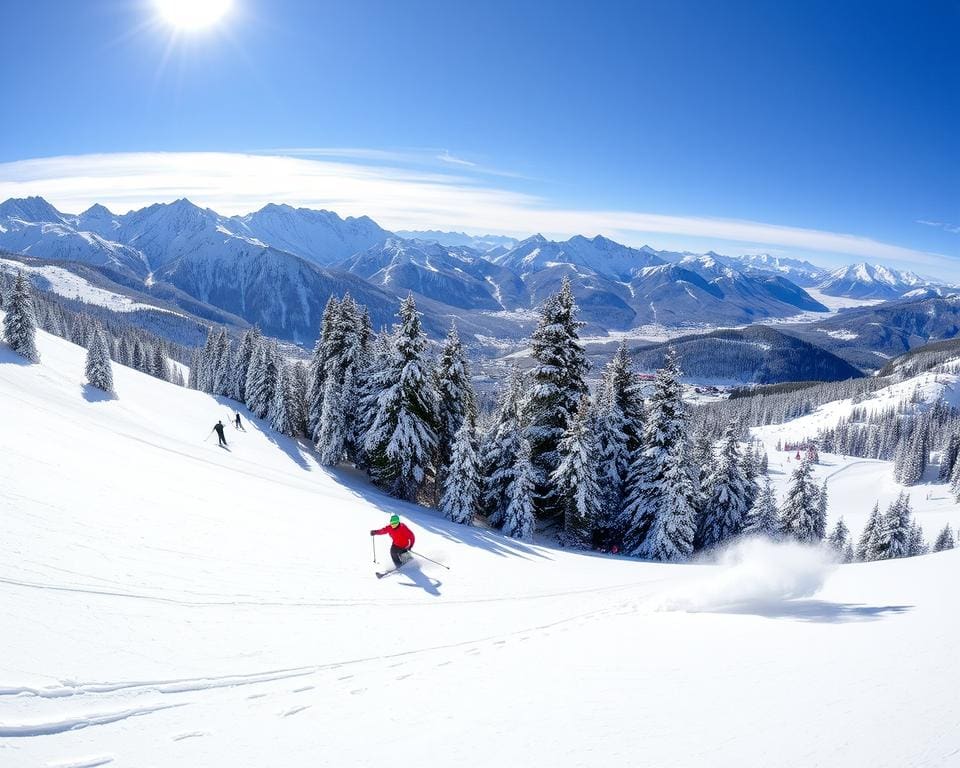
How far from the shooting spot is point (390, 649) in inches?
302

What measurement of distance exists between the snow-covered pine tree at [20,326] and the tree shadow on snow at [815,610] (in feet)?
148

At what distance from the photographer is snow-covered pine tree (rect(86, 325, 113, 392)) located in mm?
34781

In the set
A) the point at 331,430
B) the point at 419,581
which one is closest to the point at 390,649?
the point at 419,581

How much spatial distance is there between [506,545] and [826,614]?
40.7ft

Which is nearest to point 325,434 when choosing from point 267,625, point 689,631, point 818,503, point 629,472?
point 629,472

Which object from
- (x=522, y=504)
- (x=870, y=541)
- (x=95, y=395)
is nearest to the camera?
(x=522, y=504)

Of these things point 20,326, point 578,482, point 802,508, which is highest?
point 20,326

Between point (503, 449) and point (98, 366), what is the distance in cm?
3056

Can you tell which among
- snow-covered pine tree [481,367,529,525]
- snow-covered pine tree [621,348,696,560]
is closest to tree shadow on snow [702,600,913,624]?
snow-covered pine tree [621,348,696,560]

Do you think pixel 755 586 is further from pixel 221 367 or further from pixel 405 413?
pixel 221 367

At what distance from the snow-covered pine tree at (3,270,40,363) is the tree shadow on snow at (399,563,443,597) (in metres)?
38.0

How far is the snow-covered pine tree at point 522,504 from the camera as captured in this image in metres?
24.8

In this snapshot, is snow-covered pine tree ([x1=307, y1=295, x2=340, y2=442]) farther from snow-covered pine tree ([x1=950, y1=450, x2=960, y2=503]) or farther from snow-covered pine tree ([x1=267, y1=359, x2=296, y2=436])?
snow-covered pine tree ([x1=950, y1=450, x2=960, y2=503])

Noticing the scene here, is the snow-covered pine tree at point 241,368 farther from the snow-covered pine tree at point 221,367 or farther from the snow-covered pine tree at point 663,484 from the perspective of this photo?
the snow-covered pine tree at point 663,484
